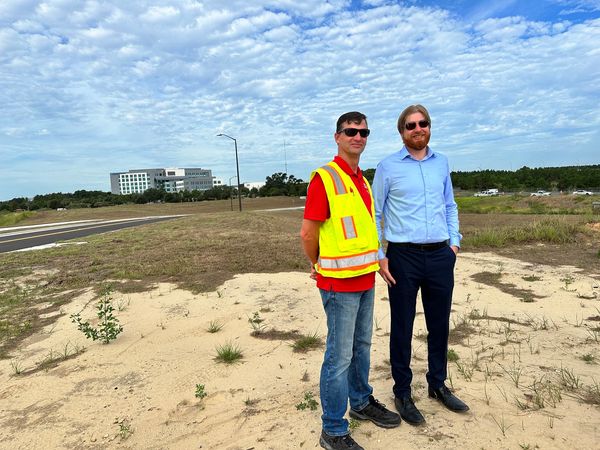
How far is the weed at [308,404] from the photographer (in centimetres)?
324

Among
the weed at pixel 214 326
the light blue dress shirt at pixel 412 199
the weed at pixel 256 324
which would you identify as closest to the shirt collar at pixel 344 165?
the light blue dress shirt at pixel 412 199

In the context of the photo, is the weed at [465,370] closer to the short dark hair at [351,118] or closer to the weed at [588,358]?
the weed at [588,358]

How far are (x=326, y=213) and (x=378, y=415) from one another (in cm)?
151

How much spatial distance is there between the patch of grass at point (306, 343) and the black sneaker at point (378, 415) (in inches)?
57.2

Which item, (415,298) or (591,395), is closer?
(415,298)

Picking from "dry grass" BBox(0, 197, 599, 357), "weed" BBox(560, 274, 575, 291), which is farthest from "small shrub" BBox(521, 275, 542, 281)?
"dry grass" BBox(0, 197, 599, 357)

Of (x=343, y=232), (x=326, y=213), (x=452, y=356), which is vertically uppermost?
(x=326, y=213)

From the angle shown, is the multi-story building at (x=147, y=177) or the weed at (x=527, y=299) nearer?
the weed at (x=527, y=299)

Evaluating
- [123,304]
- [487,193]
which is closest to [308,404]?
[123,304]

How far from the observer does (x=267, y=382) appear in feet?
12.4

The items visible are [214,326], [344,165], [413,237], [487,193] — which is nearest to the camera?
[344,165]

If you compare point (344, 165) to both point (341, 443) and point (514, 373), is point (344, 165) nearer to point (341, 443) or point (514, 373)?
point (341, 443)

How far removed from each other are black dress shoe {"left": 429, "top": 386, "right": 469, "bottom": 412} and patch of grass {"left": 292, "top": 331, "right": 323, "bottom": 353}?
1556mm

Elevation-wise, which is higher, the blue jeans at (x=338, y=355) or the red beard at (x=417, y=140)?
the red beard at (x=417, y=140)
